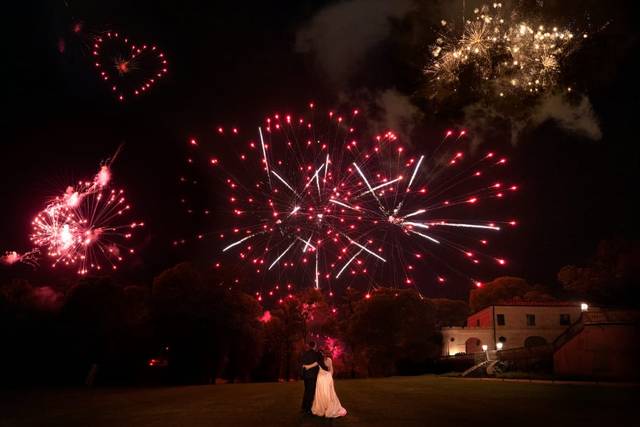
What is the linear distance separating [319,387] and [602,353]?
20167 mm

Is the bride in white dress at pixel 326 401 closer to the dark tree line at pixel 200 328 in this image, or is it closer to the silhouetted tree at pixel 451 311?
the dark tree line at pixel 200 328

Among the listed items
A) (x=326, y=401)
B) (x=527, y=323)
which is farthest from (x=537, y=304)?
(x=326, y=401)

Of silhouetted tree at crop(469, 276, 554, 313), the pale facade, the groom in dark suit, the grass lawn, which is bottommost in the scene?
the grass lawn

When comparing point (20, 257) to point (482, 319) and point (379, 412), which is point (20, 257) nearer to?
point (379, 412)

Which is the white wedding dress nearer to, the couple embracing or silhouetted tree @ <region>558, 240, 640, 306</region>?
the couple embracing

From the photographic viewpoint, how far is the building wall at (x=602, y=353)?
958 inches

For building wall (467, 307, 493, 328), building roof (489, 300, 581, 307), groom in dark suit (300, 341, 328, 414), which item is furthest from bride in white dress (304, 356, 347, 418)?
building wall (467, 307, 493, 328)

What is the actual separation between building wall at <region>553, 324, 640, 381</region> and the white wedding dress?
1773cm

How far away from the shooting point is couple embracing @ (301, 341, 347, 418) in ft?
36.5

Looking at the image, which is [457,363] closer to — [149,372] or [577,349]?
[577,349]

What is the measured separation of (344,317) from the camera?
50.6 metres

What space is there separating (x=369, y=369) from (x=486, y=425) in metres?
35.7

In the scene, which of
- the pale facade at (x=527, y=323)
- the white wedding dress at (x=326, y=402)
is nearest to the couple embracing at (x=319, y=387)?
the white wedding dress at (x=326, y=402)

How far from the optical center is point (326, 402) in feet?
36.6
